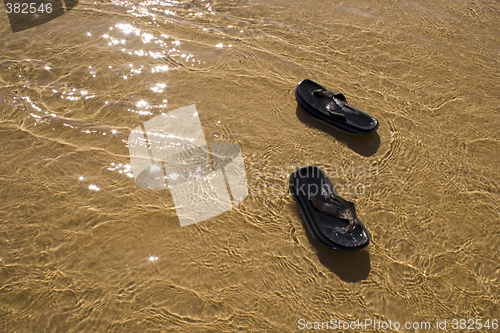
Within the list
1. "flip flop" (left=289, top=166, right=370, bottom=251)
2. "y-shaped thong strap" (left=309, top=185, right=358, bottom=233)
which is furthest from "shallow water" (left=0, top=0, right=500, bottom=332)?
"y-shaped thong strap" (left=309, top=185, right=358, bottom=233)

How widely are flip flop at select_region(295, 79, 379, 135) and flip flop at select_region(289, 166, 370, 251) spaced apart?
785 mm

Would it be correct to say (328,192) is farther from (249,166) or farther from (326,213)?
(249,166)

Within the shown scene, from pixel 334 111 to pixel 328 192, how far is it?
1067 mm

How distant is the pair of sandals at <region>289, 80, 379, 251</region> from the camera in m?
2.95

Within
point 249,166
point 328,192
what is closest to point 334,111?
point 328,192

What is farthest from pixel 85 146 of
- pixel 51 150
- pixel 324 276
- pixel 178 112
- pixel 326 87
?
pixel 326 87

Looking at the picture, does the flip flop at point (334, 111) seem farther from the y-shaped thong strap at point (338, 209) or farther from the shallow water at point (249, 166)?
the y-shaped thong strap at point (338, 209)

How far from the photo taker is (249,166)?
11.4 feet

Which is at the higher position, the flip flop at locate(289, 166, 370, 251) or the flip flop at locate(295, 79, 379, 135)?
the flip flop at locate(295, 79, 379, 135)

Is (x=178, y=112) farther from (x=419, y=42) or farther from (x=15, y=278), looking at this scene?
(x=419, y=42)

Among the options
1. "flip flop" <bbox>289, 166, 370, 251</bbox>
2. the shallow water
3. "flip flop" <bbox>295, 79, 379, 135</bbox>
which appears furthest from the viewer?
"flip flop" <bbox>295, 79, 379, 135</bbox>

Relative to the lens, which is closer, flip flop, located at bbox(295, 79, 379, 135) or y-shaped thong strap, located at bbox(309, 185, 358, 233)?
y-shaped thong strap, located at bbox(309, 185, 358, 233)

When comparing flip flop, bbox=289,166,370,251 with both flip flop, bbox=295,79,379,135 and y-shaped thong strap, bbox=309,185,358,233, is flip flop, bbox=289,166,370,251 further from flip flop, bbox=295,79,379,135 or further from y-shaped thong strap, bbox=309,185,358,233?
flip flop, bbox=295,79,379,135

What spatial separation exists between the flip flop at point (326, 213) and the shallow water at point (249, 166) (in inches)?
5.2
